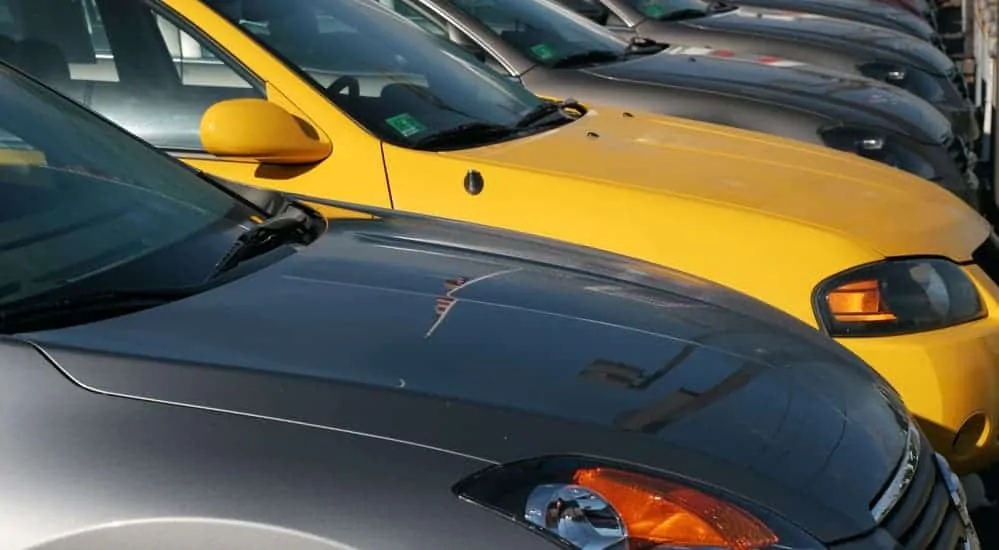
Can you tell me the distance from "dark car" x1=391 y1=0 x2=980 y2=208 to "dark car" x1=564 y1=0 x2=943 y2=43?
3.62 meters

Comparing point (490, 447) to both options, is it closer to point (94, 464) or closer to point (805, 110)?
point (94, 464)

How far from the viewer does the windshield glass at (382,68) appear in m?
4.45

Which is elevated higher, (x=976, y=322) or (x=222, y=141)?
(x=222, y=141)

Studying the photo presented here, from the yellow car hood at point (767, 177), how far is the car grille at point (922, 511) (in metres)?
1.31

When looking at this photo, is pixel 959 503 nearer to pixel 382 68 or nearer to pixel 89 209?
pixel 89 209

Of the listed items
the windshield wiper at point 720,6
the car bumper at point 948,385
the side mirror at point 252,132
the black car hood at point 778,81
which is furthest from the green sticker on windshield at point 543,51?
the windshield wiper at point 720,6

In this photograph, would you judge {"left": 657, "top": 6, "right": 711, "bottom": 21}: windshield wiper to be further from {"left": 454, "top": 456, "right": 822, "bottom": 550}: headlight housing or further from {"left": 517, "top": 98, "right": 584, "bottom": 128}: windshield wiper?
{"left": 454, "top": 456, "right": 822, "bottom": 550}: headlight housing

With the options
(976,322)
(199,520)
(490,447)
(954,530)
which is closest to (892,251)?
(976,322)

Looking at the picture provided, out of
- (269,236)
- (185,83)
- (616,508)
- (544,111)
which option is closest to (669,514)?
(616,508)

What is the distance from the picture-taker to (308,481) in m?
2.02

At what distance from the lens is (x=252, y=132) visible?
13.0 feet

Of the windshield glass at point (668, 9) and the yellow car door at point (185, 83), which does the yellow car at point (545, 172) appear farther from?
the windshield glass at point (668, 9)

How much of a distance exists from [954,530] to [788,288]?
129cm

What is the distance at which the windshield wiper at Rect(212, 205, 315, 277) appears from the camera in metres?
2.85
